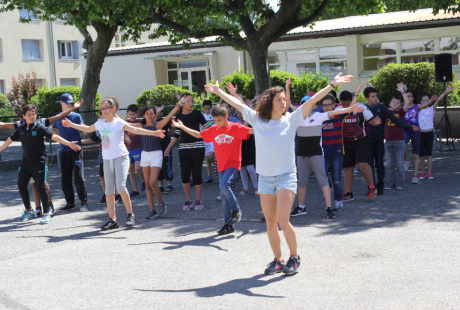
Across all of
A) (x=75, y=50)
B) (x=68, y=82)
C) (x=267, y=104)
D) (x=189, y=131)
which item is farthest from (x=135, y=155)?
(x=75, y=50)

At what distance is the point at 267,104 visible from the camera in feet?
16.0

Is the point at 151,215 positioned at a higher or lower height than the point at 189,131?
lower

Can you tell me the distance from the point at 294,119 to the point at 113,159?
3.29 m

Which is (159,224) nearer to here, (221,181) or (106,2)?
(221,181)

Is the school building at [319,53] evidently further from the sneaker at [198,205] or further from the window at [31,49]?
the sneaker at [198,205]

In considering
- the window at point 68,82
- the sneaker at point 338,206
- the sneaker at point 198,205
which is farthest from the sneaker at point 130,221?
the window at point 68,82

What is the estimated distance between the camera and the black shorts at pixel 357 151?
808 cm

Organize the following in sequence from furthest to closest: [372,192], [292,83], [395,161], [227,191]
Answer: [292,83] < [395,161] < [372,192] < [227,191]

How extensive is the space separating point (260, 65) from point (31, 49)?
98.6 ft

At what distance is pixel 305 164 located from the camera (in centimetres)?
721

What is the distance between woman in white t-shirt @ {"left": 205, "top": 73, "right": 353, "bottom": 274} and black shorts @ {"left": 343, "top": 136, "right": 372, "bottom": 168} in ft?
11.2

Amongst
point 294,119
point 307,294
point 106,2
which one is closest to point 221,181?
point 294,119

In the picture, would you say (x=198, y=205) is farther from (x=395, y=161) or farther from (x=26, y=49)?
(x=26, y=49)

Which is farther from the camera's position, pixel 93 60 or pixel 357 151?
pixel 93 60
